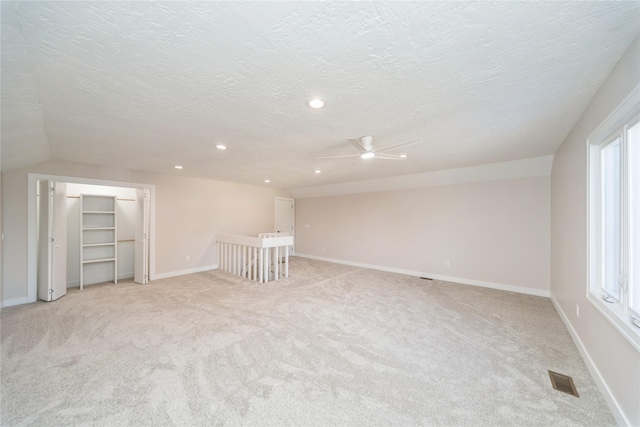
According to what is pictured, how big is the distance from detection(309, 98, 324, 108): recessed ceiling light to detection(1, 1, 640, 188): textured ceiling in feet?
0.30

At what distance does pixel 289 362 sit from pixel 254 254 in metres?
3.57

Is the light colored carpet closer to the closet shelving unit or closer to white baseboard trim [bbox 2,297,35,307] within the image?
white baseboard trim [bbox 2,297,35,307]

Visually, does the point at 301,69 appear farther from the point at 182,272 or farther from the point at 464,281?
the point at 182,272

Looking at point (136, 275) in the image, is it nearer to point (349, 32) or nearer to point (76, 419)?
point (76, 419)

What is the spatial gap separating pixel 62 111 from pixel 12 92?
16.8 inches

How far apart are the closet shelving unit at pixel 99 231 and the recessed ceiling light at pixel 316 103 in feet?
16.8

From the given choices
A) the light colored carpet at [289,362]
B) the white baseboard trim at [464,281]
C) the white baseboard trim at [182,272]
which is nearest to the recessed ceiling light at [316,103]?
the light colored carpet at [289,362]

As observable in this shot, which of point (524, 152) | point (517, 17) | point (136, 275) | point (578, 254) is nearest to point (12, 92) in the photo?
point (517, 17)

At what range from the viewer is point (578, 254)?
98.5 inches

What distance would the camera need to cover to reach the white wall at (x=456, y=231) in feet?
14.1

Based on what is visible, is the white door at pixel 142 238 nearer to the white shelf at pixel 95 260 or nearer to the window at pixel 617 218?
the white shelf at pixel 95 260

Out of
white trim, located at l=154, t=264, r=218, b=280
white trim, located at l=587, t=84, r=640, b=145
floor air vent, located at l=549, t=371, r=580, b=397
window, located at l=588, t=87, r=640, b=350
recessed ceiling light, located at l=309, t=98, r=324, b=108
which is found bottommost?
floor air vent, located at l=549, t=371, r=580, b=397

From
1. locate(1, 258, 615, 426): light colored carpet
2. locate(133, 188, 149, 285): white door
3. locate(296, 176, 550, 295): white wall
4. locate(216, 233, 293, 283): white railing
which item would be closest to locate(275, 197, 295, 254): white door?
locate(296, 176, 550, 295): white wall

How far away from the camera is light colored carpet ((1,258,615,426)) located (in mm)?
1691
